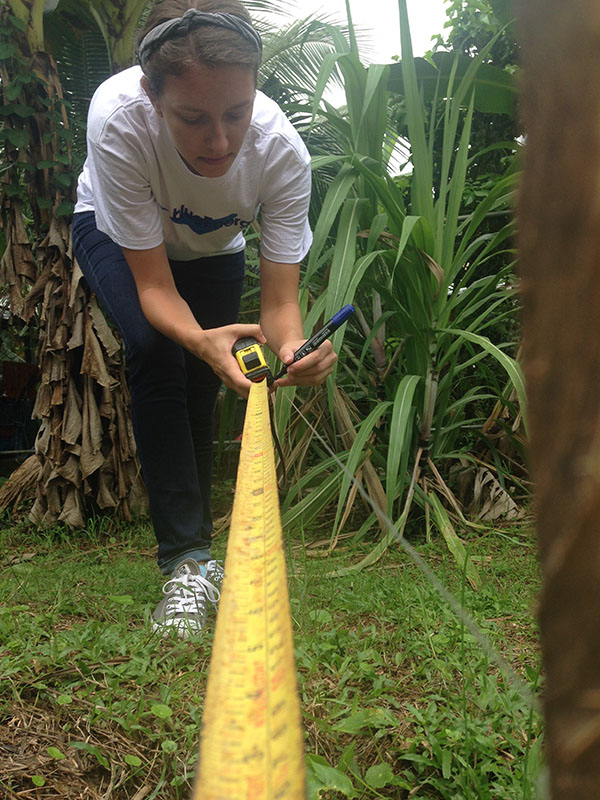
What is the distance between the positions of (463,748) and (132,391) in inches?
45.8

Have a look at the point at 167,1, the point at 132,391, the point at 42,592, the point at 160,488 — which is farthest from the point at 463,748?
the point at 167,1

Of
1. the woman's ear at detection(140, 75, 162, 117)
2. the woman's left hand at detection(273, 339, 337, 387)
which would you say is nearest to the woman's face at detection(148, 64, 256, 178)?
the woman's ear at detection(140, 75, 162, 117)

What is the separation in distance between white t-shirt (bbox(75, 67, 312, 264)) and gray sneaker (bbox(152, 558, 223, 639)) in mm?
804

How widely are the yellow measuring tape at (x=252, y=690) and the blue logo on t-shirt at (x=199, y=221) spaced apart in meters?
1.24

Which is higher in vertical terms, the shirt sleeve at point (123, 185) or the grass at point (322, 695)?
the shirt sleeve at point (123, 185)

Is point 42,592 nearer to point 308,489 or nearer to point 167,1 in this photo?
point 308,489

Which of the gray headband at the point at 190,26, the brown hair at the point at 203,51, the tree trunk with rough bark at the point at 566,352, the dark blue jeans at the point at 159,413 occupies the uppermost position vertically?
the gray headband at the point at 190,26

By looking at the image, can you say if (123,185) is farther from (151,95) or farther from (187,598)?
(187,598)

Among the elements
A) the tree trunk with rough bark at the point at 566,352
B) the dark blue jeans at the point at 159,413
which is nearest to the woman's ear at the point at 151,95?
the dark blue jeans at the point at 159,413

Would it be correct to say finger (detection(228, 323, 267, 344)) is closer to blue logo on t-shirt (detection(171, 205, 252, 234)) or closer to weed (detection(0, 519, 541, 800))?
blue logo on t-shirt (detection(171, 205, 252, 234))

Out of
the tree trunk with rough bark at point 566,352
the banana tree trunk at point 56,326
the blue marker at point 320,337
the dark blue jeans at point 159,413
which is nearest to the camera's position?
the tree trunk with rough bark at point 566,352

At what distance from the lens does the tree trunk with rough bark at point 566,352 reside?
217mm

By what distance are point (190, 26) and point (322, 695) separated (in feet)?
4.27

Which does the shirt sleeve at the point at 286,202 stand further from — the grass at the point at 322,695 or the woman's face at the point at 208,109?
the grass at the point at 322,695
